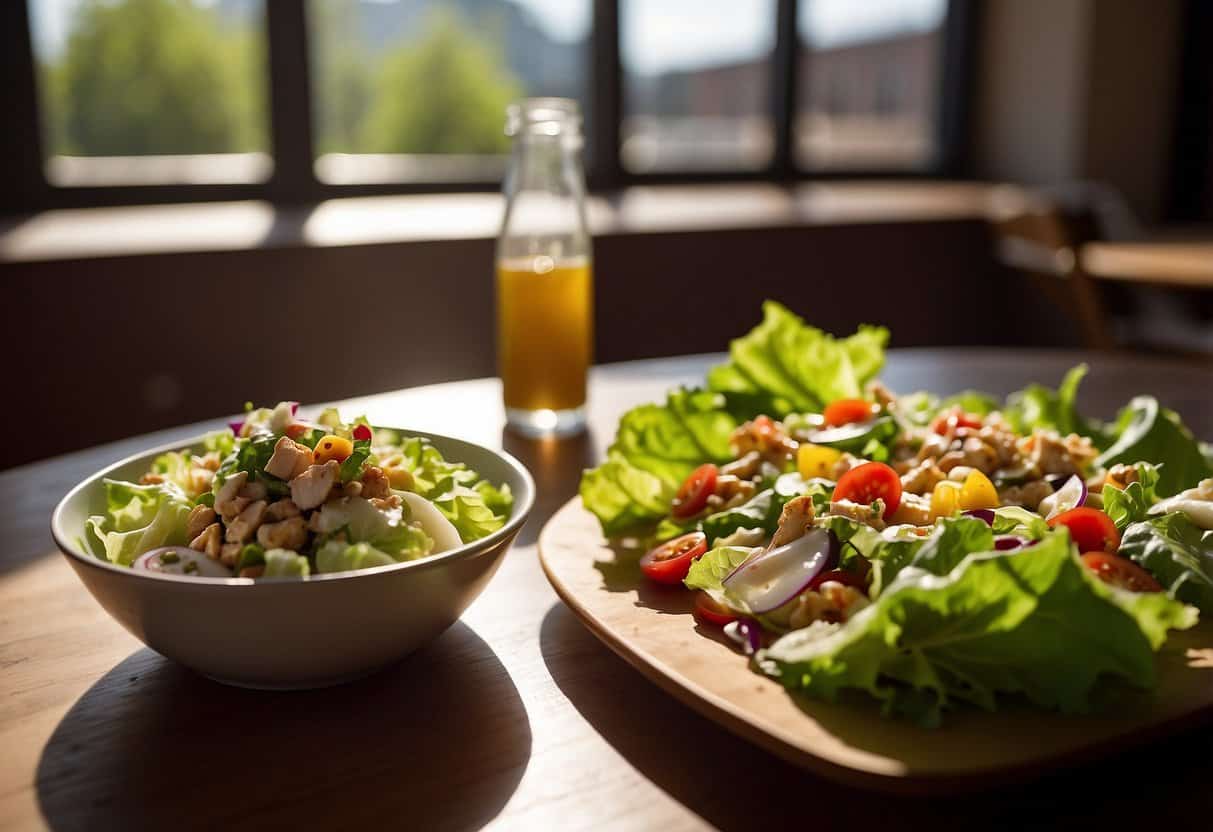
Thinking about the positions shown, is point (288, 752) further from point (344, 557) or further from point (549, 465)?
point (549, 465)

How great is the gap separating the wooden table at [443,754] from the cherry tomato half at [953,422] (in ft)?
1.28

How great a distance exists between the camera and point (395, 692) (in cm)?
71

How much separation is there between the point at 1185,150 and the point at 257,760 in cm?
469

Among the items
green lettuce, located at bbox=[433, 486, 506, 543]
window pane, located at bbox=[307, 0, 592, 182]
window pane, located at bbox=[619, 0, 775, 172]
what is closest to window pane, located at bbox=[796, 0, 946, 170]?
window pane, located at bbox=[619, 0, 775, 172]

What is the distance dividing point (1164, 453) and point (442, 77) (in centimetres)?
308

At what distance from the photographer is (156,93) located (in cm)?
317

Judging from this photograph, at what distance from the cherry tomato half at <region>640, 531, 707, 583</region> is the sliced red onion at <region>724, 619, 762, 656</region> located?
100mm

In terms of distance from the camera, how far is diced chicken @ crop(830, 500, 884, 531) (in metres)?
0.78

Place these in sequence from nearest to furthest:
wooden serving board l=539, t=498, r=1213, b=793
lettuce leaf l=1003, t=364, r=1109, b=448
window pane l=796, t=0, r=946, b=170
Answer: wooden serving board l=539, t=498, r=1213, b=793 < lettuce leaf l=1003, t=364, r=1109, b=448 < window pane l=796, t=0, r=946, b=170

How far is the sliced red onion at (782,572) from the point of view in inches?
28.2

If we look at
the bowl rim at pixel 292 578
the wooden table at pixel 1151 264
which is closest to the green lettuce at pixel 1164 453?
the bowl rim at pixel 292 578

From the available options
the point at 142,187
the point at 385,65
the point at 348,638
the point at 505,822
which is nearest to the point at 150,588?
the point at 348,638

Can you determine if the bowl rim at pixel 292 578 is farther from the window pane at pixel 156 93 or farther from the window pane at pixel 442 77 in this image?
the window pane at pixel 442 77

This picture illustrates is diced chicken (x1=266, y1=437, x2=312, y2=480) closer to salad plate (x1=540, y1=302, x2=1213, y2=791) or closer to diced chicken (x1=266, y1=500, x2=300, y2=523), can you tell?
diced chicken (x1=266, y1=500, x2=300, y2=523)
